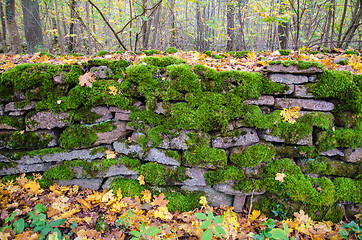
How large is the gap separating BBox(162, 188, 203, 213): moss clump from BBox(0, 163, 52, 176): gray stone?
1899 millimetres

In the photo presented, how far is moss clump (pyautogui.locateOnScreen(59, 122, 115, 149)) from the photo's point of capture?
8.94 feet

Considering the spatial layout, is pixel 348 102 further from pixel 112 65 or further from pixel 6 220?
pixel 6 220

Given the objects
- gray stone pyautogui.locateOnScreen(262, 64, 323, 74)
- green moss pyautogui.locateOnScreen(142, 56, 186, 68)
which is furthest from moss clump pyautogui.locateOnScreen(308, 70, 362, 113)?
green moss pyautogui.locateOnScreen(142, 56, 186, 68)

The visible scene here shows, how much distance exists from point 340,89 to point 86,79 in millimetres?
3598

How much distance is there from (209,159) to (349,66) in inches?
109

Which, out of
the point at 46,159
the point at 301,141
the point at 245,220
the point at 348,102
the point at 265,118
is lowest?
the point at 245,220

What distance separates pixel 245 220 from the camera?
8.24ft

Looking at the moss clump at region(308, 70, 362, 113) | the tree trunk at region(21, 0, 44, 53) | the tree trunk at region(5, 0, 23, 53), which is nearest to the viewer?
the moss clump at region(308, 70, 362, 113)

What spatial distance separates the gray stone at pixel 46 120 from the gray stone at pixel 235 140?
89.9 inches

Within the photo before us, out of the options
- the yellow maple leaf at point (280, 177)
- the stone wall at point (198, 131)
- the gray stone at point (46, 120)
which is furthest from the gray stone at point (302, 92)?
the gray stone at point (46, 120)

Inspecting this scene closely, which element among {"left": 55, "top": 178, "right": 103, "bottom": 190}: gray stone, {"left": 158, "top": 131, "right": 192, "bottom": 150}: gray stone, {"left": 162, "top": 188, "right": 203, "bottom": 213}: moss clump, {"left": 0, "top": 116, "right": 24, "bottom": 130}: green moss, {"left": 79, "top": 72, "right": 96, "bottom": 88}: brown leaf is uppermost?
{"left": 79, "top": 72, "right": 96, "bottom": 88}: brown leaf

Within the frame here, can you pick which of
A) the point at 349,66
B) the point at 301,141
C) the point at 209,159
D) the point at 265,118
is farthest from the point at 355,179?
the point at 209,159

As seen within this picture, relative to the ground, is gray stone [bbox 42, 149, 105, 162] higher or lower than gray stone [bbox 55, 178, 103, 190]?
higher

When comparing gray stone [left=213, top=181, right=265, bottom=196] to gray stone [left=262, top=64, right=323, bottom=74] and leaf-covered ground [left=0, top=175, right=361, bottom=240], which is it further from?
gray stone [left=262, top=64, right=323, bottom=74]
